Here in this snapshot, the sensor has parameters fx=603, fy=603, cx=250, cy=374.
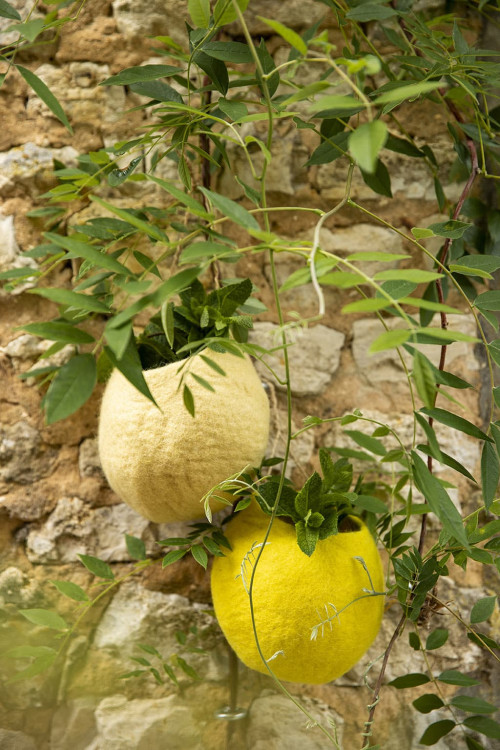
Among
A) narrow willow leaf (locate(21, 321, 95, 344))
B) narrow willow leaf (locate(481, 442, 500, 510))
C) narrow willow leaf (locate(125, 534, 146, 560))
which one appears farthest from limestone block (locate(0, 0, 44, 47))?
narrow willow leaf (locate(481, 442, 500, 510))

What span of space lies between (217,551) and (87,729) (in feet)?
1.32

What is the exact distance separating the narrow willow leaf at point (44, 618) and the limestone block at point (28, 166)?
25.3 inches

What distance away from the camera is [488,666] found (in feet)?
3.20

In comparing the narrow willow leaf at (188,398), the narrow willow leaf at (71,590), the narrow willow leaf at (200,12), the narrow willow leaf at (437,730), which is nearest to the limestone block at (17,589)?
the narrow willow leaf at (71,590)

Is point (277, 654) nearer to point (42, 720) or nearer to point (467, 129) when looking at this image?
point (42, 720)

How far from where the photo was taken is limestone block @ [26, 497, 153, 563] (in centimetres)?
95

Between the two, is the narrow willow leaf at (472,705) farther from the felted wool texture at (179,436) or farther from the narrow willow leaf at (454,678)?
the felted wool texture at (179,436)

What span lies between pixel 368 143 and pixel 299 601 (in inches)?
20.4

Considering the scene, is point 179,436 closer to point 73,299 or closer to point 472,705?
point 73,299

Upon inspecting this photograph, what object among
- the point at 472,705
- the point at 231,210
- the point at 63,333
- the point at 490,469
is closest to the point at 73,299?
the point at 63,333

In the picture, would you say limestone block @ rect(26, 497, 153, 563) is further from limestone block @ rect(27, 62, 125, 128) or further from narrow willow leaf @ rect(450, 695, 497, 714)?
limestone block @ rect(27, 62, 125, 128)

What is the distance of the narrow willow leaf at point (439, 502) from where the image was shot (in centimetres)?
58

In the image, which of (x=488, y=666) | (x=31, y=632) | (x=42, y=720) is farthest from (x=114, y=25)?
(x=488, y=666)

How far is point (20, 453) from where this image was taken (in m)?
0.95
